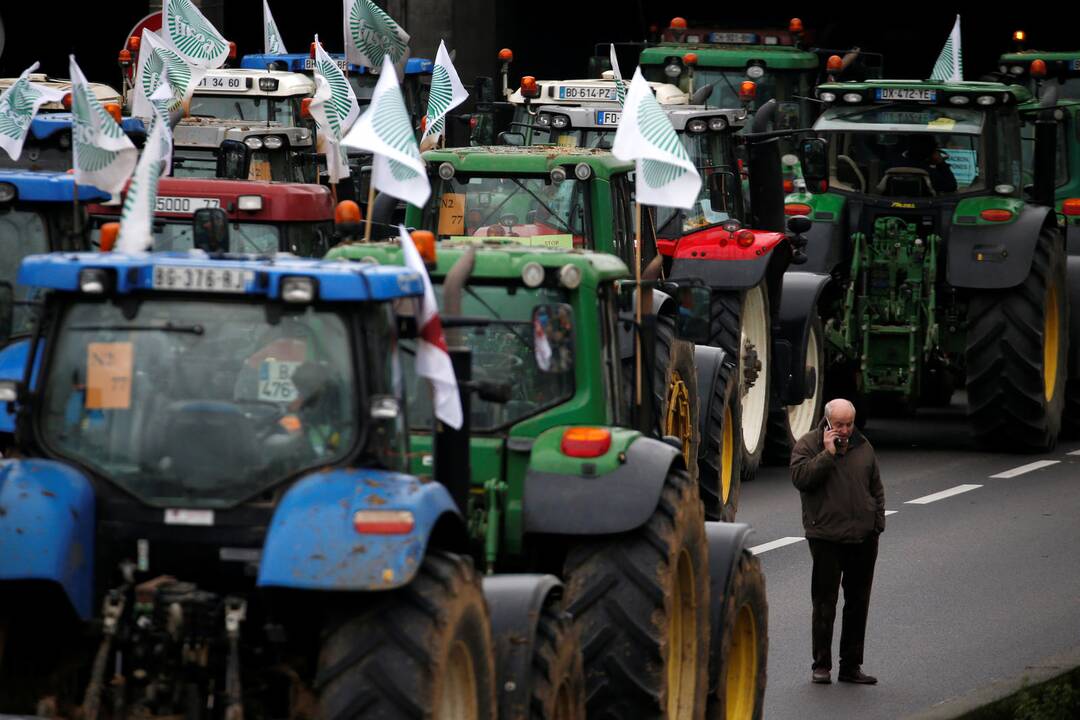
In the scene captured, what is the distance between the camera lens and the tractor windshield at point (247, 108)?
22656 millimetres

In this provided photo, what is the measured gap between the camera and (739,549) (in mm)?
9469

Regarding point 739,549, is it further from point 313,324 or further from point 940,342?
point 940,342

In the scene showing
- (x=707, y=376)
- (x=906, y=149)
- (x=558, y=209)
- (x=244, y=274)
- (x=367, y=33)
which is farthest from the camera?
(x=906, y=149)

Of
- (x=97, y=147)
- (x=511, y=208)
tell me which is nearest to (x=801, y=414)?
(x=511, y=208)

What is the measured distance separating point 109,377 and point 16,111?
7092mm

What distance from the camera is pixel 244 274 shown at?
273 inches

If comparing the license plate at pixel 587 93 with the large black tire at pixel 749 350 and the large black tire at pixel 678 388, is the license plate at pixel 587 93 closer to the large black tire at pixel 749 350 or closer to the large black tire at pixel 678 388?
the large black tire at pixel 749 350

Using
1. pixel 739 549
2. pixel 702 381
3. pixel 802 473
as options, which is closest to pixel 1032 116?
pixel 702 381

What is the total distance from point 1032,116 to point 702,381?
24.6ft

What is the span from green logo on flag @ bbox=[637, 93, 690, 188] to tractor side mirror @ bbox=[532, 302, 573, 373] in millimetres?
968

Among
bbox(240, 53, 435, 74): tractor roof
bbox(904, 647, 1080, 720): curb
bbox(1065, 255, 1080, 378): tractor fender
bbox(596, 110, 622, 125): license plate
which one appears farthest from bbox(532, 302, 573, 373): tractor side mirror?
bbox(240, 53, 435, 74): tractor roof

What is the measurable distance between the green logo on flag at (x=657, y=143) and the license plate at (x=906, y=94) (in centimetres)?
951

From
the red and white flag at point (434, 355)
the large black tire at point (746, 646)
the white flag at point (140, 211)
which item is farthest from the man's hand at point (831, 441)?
the white flag at point (140, 211)

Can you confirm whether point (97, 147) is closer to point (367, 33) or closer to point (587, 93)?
point (367, 33)
